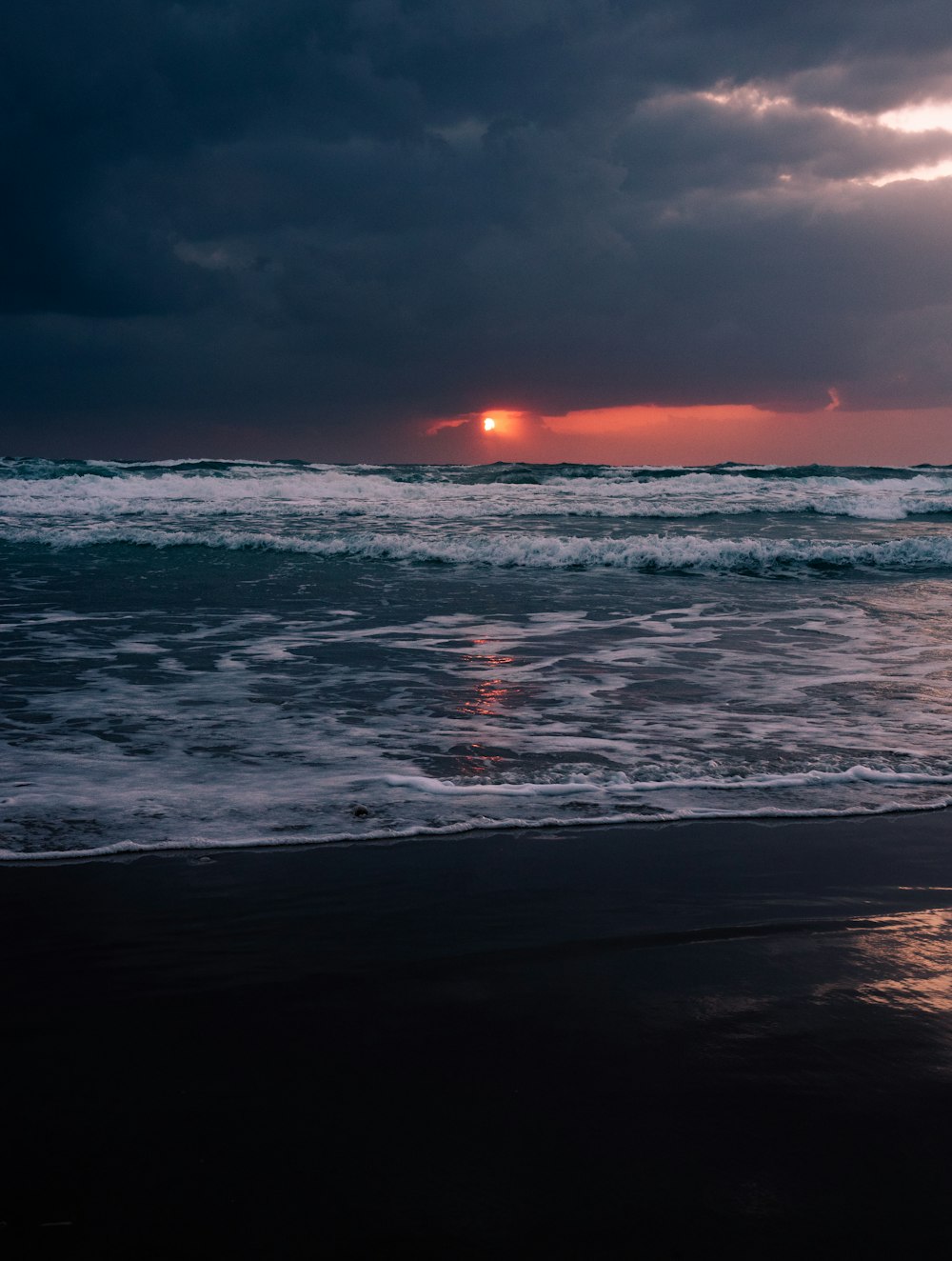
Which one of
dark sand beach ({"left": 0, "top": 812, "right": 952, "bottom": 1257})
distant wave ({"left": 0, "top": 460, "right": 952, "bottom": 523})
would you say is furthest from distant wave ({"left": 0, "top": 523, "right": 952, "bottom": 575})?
dark sand beach ({"left": 0, "top": 812, "right": 952, "bottom": 1257})

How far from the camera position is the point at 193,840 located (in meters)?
3.78

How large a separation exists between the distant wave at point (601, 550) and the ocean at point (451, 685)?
2.8 inches

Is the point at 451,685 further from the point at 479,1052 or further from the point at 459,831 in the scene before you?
the point at 479,1052

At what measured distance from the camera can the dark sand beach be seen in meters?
1.80

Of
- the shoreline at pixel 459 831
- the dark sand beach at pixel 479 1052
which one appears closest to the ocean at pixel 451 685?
the shoreline at pixel 459 831

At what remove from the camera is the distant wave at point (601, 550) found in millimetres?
16125

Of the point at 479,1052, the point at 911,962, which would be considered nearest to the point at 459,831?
the point at 479,1052

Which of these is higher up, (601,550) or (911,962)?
(601,550)

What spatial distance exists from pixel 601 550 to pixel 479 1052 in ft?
A: 48.5

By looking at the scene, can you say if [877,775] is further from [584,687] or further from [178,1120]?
[178,1120]

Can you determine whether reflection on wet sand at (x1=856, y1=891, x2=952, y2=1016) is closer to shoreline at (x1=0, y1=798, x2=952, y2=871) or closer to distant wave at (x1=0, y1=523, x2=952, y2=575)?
shoreline at (x1=0, y1=798, x2=952, y2=871)

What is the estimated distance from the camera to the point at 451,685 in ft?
23.0

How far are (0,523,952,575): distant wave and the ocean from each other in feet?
0.23

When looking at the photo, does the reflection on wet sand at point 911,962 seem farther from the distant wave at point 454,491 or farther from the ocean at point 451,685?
the distant wave at point 454,491
